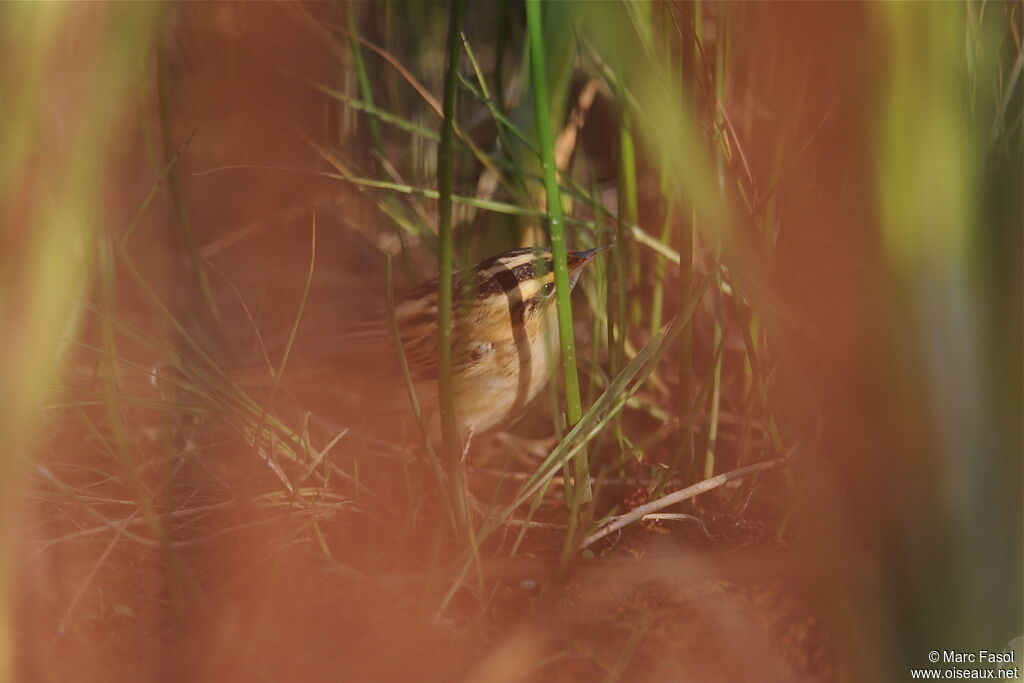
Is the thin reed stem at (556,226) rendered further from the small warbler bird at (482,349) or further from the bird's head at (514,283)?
the bird's head at (514,283)

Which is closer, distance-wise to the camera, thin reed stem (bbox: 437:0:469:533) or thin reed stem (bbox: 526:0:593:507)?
thin reed stem (bbox: 437:0:469:533)

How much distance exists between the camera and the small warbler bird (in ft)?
8.52

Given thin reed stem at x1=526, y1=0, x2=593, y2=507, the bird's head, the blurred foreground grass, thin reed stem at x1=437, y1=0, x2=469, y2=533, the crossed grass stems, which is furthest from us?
the bird's head

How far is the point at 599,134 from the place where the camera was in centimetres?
332

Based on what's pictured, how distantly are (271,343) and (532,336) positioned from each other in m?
1.10

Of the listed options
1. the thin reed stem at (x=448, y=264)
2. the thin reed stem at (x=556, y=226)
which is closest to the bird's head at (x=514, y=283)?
the thin reed stem at (x=556, y=226)

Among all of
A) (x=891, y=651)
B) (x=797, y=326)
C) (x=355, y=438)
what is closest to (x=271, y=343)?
(x=355, y=438)

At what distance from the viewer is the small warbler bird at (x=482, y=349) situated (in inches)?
102

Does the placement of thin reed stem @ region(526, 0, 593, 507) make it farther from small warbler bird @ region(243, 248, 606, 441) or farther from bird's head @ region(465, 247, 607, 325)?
bird's head @ region(465, 247, 607, 325)

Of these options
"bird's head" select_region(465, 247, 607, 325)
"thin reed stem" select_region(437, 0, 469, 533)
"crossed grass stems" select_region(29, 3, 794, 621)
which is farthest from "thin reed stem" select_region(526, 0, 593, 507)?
"bird's head" select_region(465, 247, 607, 325)

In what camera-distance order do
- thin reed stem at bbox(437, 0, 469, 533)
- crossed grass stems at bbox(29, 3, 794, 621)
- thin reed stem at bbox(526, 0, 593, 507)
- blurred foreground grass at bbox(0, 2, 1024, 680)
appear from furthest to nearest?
1. crossed grass stems at bbox(29, 3, 794, 621)
2. thin reed stem at bbox(526, 0, 593, 507)
3. thin reed stem at bbox(437, 0, 469, 533)
4. blurred foreground grass at bbox(0, 2, 1024, 680)

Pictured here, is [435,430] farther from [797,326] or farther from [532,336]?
[797,326]

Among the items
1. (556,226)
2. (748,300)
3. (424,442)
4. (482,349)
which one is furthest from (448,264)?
(482,349)

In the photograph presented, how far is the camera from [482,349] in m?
2.63
